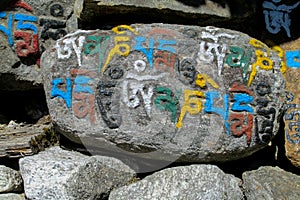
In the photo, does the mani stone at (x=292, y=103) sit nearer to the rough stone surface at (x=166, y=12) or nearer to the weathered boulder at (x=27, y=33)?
the rough stone surface at (x=166, y=12)

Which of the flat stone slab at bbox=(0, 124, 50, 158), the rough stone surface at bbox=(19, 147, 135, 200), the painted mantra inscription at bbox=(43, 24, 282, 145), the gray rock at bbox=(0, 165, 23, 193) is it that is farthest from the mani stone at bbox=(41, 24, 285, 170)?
the gray rock at bbox=(0, 165, 23, 193)

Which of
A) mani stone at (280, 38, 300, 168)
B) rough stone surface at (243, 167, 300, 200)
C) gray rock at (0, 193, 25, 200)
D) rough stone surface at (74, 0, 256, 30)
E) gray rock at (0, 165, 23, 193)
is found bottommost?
gray rock at (0, 193, 25, 200)

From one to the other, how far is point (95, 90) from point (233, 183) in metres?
0.83

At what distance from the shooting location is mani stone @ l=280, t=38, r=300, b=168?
3006 mm

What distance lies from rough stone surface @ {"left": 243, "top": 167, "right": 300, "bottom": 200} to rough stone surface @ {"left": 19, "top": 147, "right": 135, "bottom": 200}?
61 cm

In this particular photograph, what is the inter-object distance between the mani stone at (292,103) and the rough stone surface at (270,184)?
132 millimetres

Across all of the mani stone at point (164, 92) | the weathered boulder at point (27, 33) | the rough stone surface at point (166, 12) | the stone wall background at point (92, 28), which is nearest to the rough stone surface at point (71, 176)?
the stone wall background at point (92, 28)

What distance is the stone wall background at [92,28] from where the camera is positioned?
2.73m

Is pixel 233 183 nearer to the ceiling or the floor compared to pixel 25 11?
nearer to the floor

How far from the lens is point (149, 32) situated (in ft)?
9.60

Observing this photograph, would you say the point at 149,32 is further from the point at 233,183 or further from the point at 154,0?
the point at 233,183

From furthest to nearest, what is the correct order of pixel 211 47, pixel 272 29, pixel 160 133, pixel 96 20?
pixel 272 29
pixel 96 20
pixel 211 47
pixel 160 133

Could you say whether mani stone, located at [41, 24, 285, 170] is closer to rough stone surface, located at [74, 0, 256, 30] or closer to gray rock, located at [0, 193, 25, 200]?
rough stone surface, located at [74, 0, 256, 30]

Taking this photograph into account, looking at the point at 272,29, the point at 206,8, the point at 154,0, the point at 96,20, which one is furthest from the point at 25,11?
the point at 272,29
